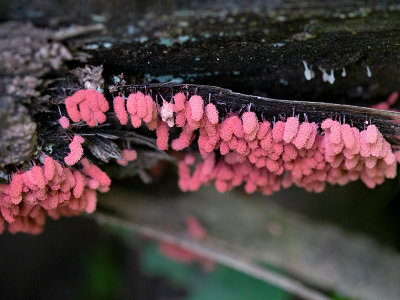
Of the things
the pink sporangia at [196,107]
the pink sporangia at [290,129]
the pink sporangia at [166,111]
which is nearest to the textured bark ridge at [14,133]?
the pink sporangia at [166,111]

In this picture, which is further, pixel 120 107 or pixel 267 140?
pixel 267 140

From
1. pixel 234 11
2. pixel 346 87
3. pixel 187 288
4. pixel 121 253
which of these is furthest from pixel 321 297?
pixel 234 11

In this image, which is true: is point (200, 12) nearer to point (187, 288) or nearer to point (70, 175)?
point (70, 175)

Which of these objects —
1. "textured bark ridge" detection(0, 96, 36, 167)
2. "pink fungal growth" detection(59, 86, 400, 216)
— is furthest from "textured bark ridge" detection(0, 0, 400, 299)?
"pink fungal growth" detection(59, 86, 400, 216)

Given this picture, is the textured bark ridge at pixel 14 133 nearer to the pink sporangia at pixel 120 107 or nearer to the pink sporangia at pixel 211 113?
the pink sporangia at pixel 120 107

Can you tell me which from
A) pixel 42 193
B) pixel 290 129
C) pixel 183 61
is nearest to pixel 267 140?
pixel 290 129

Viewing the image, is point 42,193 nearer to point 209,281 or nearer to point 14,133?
point 14,133
